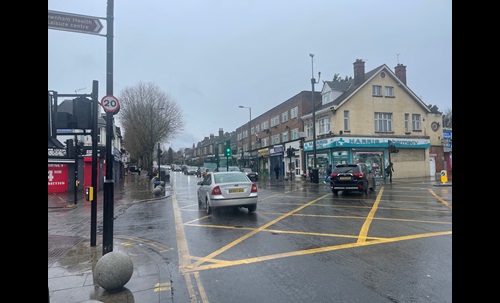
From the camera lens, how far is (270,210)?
12.1 metres

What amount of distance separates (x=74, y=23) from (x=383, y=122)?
3105cm

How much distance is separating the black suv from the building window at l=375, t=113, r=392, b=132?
16.5 meters

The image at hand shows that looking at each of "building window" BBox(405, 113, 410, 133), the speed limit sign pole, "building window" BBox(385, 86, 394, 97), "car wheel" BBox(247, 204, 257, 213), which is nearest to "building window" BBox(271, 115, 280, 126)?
"building window" BBox(385, 86, 394, 97)

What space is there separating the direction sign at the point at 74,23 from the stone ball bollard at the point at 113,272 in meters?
4.01

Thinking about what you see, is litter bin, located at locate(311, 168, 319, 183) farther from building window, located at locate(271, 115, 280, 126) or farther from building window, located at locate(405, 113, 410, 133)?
building window, located at locate(271, 115, 280, 126)

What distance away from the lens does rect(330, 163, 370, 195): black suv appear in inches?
656

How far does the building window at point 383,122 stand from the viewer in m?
32.3

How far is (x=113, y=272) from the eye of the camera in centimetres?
461

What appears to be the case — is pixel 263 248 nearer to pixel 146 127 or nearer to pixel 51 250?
pixel 51 250

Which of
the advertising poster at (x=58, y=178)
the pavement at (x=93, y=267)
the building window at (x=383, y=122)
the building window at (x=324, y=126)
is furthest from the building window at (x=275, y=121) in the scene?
the pavement at (x=93, y=267)

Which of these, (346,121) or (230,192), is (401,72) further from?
(230,192)

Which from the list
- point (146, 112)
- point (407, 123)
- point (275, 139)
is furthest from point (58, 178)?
point (407, 123)

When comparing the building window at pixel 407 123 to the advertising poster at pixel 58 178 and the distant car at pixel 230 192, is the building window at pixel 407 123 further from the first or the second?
the advertising poster at pixel 58 178

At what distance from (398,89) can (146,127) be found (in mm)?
27672
